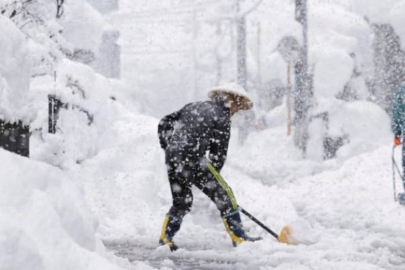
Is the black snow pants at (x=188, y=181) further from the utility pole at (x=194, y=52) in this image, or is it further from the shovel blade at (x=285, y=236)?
the utility pole at (x=194, y=52)

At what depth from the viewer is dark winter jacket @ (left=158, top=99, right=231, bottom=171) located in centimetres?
602

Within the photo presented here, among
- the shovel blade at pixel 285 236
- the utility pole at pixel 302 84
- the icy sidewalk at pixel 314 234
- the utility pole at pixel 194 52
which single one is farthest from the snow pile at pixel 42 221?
the utility pole at pixel 194 52

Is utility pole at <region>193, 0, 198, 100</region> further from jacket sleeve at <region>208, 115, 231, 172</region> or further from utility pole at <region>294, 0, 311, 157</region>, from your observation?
jacket sleeve at <region>208, 115, 231, 172</region>

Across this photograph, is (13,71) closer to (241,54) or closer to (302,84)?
(302,84)

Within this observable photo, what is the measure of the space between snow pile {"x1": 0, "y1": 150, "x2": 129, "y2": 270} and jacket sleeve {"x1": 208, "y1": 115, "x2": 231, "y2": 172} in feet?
7.85

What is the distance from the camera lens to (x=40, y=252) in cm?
296

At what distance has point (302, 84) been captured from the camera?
18297 millimetres

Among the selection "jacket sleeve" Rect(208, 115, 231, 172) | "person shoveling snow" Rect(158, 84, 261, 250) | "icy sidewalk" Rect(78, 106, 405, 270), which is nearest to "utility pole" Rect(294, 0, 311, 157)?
"icy sidewalk" Rect(78, 106, 405, 270)

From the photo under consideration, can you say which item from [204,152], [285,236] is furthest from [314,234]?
[204,152]

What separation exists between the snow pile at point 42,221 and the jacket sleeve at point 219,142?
2.39 meters

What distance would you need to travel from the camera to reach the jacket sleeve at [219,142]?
19.6 feet

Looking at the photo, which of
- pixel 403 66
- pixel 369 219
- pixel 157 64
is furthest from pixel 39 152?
pixel 157 64

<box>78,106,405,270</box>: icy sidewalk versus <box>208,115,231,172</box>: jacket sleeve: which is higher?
<box>208,115,231,172</box>: jacket sleeve

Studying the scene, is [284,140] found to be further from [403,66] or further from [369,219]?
[369,219]
